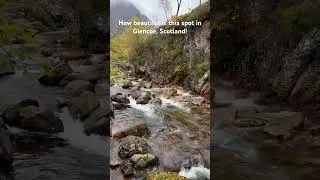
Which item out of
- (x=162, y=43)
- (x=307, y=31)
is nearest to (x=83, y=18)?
(x=162, y=43)

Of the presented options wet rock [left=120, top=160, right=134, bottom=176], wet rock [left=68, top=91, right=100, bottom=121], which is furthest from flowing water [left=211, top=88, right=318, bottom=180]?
wet rock [left=68, top=91, right=100, bottom=121]

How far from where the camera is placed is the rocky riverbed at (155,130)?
1102cm

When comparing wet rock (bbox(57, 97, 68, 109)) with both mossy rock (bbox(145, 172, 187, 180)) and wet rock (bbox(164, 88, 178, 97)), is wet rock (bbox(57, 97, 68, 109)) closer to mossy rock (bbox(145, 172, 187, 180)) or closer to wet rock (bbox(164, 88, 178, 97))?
wet rock (bbox(164, 88, 178, 97))

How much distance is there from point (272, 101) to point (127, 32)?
15.7 ft

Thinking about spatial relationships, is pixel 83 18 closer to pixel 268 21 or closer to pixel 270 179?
pixel 268 21

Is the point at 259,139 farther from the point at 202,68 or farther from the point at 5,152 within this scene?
the point at 5,152

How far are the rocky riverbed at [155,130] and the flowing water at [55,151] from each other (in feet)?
1.46

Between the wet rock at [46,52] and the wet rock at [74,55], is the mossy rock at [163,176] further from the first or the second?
→ the wet rock at [74,55]

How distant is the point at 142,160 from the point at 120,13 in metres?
3.67

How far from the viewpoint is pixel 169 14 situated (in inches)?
468

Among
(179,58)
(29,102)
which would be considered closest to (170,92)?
(179,58)

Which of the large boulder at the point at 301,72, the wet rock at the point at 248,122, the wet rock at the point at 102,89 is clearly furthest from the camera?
the large boulder at the point at 301,72

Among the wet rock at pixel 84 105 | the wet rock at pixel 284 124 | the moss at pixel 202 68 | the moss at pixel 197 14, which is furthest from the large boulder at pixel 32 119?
the wet rock at pixel 284 124

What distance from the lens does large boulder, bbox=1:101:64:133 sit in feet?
38.0
